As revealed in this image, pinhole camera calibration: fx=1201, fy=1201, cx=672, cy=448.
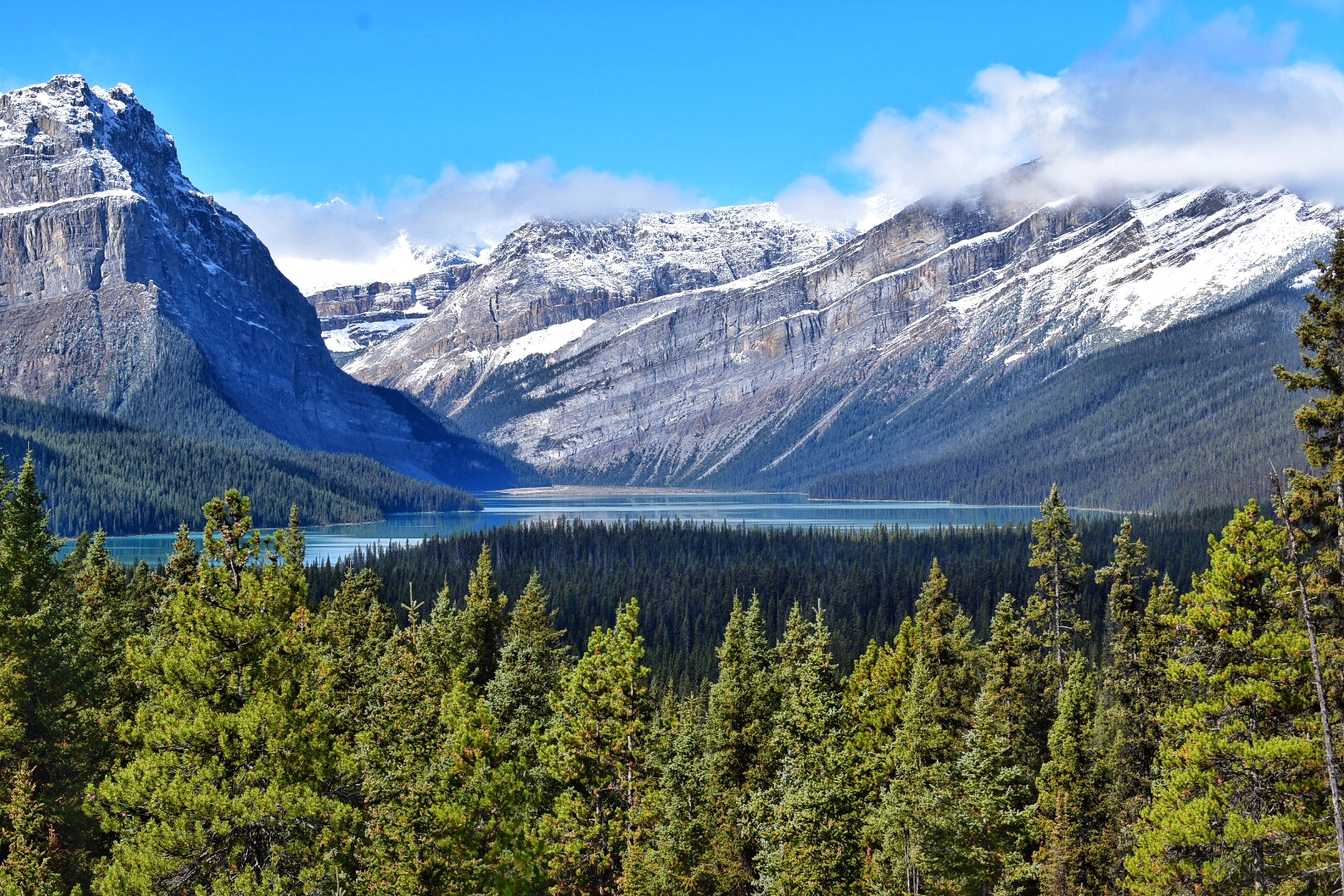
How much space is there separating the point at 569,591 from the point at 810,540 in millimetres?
52798

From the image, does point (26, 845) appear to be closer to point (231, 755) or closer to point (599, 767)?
point (231, 755)

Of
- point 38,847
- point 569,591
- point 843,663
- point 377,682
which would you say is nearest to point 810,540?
point 569,591

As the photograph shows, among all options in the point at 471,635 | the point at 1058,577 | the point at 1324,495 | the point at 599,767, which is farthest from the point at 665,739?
the point at 1324,495

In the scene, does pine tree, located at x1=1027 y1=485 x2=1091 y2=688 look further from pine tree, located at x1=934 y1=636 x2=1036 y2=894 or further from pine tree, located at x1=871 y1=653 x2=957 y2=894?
pine tree, located at x1=871 y1=653 x2=957 y2=894

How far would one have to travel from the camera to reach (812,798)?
33438 mm

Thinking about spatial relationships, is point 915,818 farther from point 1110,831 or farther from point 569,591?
point 569,591

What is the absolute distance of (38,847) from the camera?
30.0 metres

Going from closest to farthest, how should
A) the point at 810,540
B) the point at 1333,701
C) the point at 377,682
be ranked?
the point at 1333,701, the point at 377,682, the point at 810,540

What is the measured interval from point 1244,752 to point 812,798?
44.1 ft

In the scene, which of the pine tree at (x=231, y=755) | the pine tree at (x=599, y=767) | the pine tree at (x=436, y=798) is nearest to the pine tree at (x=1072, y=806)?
the pine tree at (x=599, y=767)

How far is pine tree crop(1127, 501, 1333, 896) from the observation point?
22125mm

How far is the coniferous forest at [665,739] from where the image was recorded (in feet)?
76.7

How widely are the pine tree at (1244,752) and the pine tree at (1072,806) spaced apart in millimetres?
18092

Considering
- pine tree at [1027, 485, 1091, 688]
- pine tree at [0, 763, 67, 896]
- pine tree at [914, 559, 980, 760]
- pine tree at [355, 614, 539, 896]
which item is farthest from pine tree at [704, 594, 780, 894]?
pine tree at [0, 763, 67, 896]
